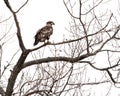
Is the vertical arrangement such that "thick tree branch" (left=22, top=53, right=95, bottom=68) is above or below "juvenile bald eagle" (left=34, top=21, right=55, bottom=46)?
below

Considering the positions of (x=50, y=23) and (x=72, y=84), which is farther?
(x=50, y=23)

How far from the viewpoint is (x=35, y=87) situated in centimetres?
836

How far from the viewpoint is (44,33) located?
910 centimetres

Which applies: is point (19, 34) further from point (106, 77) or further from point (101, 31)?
point (106, 77)

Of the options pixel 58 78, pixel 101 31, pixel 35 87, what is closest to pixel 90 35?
pixel 101 31

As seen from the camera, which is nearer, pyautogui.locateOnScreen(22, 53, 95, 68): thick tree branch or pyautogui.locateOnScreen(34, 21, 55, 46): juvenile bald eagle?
pyautogui.locateOnScreen(22, 53, 95, 68): thick tree branch

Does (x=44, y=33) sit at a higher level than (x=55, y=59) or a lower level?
higher

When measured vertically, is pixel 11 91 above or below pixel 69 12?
below

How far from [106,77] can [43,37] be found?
1.87 m

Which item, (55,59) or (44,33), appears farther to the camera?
(44,33)

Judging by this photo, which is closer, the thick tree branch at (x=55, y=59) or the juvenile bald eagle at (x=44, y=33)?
the thick tree branch at (x=55, y=59)

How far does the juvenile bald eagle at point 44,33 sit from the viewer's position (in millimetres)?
8898

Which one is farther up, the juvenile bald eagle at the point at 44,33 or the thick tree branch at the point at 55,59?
the juvenile bald eagle at the point at 44,33

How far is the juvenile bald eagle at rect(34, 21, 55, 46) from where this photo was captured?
890 cm
